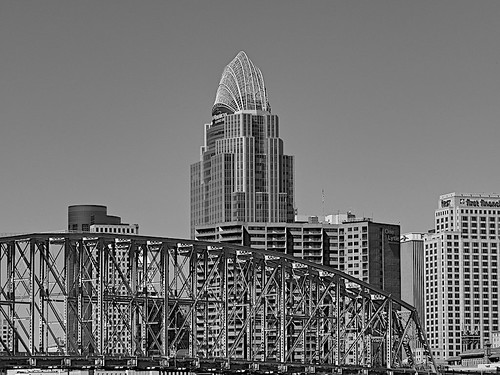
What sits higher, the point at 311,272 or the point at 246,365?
the point at 311,272

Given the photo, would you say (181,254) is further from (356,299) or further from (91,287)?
(356,299)

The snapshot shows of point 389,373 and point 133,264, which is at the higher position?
point 133,264

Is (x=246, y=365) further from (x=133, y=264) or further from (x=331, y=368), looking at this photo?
(x=133, y=264)

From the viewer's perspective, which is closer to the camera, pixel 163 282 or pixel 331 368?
pixel 163 282

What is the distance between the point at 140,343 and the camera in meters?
170

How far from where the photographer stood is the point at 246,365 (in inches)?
7087

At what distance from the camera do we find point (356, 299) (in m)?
187

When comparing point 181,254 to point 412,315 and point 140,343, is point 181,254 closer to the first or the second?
point 140,343

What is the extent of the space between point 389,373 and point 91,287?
46529 millimetres

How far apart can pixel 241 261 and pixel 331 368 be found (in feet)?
59.8

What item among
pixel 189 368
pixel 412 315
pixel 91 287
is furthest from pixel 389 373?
pixel 91 287

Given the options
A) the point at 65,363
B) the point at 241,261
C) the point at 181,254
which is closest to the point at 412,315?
the point at 241,261

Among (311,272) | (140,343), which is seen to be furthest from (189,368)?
(311,272)

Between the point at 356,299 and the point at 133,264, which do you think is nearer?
the point at 133,264
